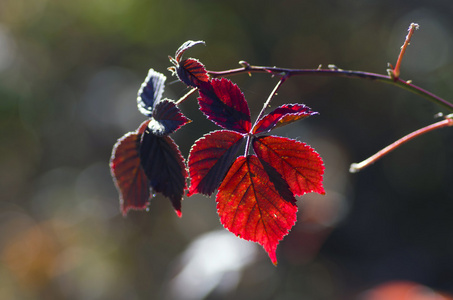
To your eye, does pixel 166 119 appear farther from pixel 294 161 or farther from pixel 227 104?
pixel 294 161

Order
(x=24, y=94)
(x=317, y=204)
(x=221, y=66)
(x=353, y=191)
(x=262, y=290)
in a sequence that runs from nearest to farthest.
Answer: (x=262, y=290) < (x=317, y=204) < (x=353, y=191) < (x=221, y=66) < (x=24, y=94)

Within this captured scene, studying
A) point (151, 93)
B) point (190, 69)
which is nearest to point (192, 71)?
point (190, 69)

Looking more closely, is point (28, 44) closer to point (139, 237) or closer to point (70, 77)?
point (70, 77)

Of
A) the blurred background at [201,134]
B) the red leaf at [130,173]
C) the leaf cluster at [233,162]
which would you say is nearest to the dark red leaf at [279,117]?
the leaf cluster at [233,162]

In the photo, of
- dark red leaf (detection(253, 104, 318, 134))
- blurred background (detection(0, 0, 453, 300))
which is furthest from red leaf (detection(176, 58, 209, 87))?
blurred background (detection(0, 0, 453, 300))

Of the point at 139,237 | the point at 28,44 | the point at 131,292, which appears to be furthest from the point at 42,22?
the point at 131,292
